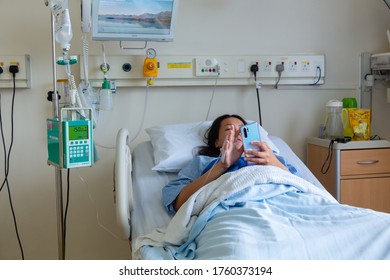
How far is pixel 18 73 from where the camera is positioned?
2.18m

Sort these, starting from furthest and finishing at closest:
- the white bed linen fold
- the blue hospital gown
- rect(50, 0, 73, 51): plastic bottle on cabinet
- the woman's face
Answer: the woman's face < the blue hospital gown < rect(50, 0, 73, 51): plastic bottle on cabinet < the white bed linen fold

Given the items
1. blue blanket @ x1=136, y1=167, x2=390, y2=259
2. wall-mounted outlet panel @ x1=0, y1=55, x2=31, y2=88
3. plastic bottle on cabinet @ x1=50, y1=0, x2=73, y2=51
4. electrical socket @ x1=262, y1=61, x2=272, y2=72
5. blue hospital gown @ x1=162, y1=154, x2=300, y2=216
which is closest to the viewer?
blue blanket @ x1=136, y1=167, x2=390, y2=259

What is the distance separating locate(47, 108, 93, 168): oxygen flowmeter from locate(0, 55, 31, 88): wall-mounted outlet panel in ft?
2.64

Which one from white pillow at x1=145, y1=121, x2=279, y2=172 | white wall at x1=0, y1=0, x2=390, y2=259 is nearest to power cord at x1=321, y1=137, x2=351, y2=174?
white wall at x1=0, y1=0, x2=390, y2=259

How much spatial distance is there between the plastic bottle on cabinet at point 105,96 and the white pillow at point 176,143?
248 mm

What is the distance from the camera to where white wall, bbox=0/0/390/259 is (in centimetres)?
225

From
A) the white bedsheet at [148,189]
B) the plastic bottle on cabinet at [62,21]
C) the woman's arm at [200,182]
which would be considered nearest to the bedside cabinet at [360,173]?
the white bedsheet at [148,189]

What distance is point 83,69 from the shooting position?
87.0 inches

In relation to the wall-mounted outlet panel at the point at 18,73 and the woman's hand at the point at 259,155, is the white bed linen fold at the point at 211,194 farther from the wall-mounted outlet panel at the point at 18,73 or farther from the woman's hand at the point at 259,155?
the wall-mounted outlet panel at the point at 18,73

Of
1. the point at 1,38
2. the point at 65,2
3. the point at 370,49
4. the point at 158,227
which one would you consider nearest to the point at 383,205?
the point at 370,49

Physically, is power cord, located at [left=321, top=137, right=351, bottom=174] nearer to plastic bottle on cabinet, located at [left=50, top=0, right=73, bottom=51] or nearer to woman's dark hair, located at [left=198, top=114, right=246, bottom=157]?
woman's dark hair, located at [left=198, top=114, right=246, bottom=157]

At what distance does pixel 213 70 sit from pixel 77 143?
43.7 inches

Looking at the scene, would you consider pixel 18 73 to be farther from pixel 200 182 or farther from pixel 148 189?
pixel 200 182
